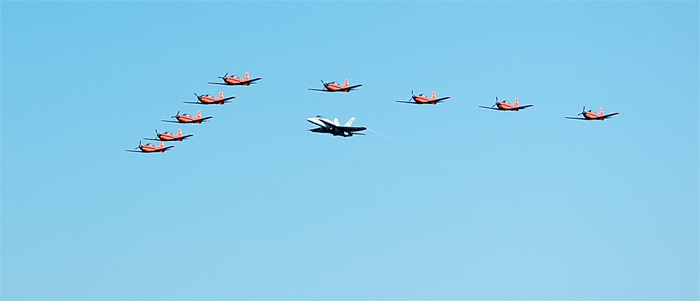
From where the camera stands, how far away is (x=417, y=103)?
15688 cm

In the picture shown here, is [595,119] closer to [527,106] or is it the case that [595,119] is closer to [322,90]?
[527,106]

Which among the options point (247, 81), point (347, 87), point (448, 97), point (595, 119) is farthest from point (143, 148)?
point (595, 119)

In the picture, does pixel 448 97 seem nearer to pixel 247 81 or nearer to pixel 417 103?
pixel 417 103

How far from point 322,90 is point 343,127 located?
9995mm

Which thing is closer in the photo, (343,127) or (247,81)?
(343,127)

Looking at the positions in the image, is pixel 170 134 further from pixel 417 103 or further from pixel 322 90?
pixel 417 103

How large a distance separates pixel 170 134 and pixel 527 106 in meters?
40.5

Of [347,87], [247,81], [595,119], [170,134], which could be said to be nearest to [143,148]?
[170,134]

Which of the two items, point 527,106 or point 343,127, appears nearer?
point 343,127

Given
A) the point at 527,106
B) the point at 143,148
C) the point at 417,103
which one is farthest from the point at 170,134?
the point at 527,106

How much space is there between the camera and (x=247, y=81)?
15662 cm

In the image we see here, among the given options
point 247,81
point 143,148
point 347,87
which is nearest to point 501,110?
point 347,87

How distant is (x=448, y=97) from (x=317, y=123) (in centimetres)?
1621

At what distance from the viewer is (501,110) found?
525 ft
